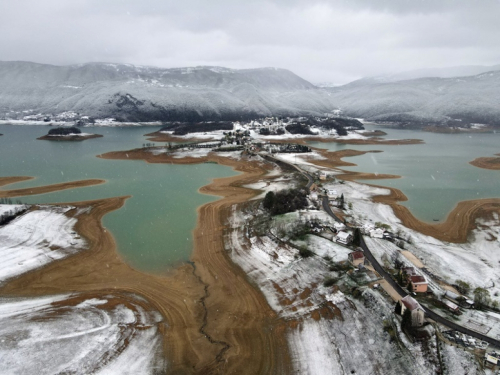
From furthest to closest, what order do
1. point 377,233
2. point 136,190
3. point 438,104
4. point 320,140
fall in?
1. point 438,104
2. point 320,140
3. point 136,190
4. point 377,233

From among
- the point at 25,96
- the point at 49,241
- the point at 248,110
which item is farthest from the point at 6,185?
the point at 25,96

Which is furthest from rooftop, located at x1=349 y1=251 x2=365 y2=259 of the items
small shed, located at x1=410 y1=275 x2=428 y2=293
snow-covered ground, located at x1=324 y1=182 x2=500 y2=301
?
small shed, located at x1=410 y1=275 x2=428 y2=293

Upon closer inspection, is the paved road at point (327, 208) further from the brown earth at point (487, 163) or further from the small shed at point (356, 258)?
the brown earth at point (487, 163)

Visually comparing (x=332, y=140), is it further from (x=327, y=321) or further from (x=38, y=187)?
(x=327, y=321)

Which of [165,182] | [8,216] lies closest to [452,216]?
[165,182]

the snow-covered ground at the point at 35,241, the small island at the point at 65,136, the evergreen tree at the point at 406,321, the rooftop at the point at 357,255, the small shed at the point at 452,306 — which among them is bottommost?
the snow-covered ground at the point at 35,241

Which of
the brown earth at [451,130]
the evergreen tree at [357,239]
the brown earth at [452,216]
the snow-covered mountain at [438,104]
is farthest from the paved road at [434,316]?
the snow-covered mountain at [438,104]
